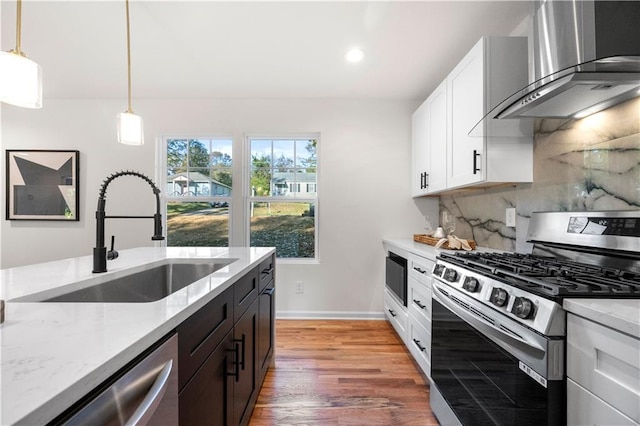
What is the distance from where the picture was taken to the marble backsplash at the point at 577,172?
4.21ft

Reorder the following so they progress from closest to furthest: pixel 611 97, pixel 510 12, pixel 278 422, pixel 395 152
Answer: pixel 611 97 < pixel 278 422 < pixel 510 12 < pixel 395 152

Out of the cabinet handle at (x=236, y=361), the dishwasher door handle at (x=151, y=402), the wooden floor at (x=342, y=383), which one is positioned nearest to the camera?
the dishwasher door handle at (x=151, y=402)

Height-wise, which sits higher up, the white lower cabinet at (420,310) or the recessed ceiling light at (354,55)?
the recessed ceiling light at (354,55)

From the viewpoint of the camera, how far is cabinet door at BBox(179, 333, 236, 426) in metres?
0.84

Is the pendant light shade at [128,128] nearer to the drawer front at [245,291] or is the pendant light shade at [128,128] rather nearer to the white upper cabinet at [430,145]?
the drawer front at [245,291]

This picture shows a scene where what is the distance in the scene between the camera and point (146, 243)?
11.1ft

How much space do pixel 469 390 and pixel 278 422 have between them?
1037 mm

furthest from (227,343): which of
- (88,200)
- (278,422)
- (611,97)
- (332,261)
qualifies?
(88,200)

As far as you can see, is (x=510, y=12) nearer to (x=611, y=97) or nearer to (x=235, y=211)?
(x=611, y=97)

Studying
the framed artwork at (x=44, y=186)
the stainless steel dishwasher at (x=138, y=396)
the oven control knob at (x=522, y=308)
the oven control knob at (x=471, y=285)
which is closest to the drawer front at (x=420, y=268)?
the oven control knob at (x=471, y=285)

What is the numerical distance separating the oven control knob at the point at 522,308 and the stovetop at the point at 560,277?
0.13ft

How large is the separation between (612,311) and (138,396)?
1124 mm

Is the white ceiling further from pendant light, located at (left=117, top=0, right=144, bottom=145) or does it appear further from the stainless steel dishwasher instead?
the stainless steel dishwasher

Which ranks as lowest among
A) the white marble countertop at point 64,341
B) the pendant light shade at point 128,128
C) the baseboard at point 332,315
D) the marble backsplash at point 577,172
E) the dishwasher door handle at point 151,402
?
the baseboard at point 332,315
